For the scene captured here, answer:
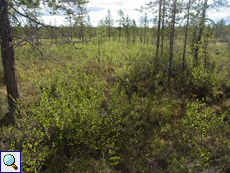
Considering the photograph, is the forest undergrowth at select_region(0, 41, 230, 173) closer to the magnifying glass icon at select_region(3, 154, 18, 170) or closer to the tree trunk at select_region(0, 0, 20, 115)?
the magnifying glass icon at select_region(3, 154, 18, 170)

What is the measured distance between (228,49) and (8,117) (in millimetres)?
10517

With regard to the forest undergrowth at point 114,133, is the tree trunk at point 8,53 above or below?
above

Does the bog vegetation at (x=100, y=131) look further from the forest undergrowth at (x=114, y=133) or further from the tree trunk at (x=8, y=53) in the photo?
the tree trunk at (x=8, y=53)

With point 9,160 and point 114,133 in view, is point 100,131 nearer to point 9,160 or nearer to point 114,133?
point 114,133

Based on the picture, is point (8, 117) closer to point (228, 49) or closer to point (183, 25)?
point (183, 25)

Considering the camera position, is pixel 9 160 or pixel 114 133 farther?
pixel 114 133

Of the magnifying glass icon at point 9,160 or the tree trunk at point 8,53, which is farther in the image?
the tree trunk at point 8,53

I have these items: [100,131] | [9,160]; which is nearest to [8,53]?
[9,160]

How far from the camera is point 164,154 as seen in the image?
152 inches

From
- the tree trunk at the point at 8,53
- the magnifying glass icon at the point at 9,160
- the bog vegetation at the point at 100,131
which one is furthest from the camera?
the tree trunk at the point at 8,53

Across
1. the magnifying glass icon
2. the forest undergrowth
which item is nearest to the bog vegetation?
the forest undergrowth

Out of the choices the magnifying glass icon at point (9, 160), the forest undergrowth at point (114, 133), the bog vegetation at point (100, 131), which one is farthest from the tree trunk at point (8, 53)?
the magnifying glass icon at point (9, 160)

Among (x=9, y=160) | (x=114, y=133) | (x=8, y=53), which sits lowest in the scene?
(x=114, y=133)

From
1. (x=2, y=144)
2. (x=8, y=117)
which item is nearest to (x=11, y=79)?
(x=8, y=117)
